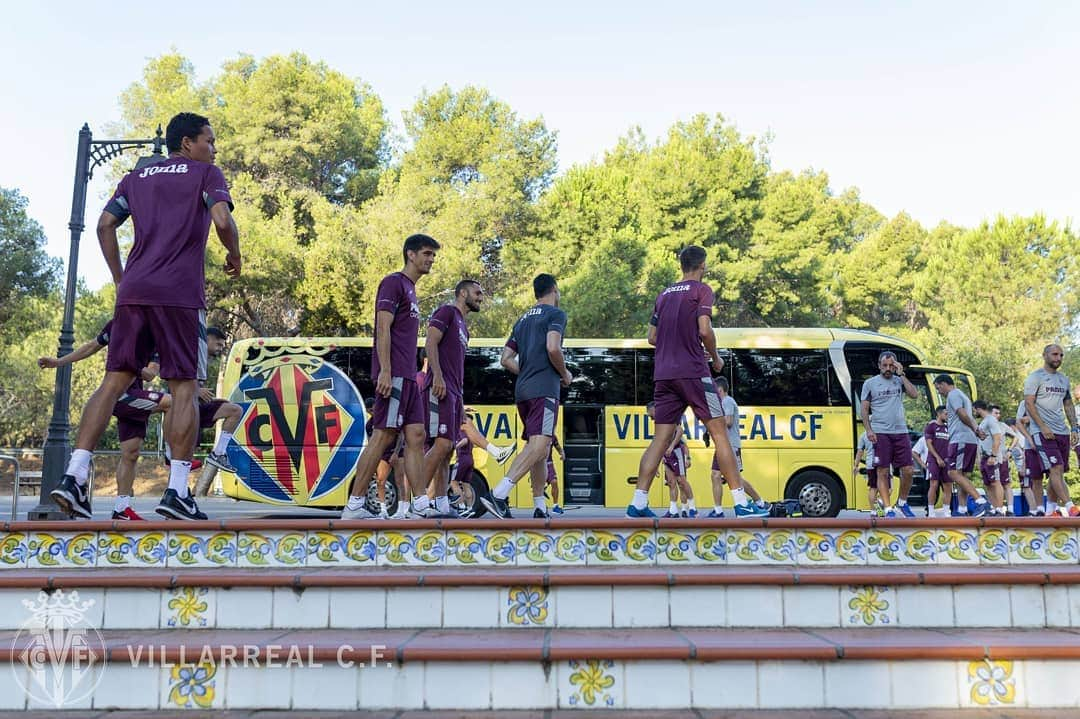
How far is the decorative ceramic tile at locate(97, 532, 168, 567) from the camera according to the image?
189 inches

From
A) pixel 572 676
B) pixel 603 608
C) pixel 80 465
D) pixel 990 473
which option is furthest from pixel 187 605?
pixel 990 473

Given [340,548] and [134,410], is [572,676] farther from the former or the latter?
[134,410]

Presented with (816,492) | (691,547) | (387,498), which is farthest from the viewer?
(387,498)

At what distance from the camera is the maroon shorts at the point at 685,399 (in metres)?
6.21

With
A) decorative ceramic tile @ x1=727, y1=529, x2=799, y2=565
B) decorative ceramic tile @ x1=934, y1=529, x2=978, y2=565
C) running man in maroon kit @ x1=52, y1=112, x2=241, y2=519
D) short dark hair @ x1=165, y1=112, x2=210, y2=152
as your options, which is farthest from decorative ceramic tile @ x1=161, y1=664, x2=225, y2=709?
decorative ceramic tile @ x1=934, y1=529, x2=978, y2=565

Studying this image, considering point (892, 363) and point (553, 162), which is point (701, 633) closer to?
point (892, 363)

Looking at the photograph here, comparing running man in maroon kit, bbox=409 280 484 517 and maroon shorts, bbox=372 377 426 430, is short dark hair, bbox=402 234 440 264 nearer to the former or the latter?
running man in maroon kit, bbox=409 280 484 517

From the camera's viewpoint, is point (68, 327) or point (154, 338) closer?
point (154, 338)

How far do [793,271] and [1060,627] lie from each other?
31096 millimetres

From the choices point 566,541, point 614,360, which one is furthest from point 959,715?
point 614,360

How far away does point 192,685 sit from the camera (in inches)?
151

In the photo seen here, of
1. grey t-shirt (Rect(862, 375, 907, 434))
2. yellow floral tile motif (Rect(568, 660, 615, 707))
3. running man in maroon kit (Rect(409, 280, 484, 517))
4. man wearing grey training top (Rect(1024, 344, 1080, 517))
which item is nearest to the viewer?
yellow floral tile motif (Rect(568, 660, 615, 707))

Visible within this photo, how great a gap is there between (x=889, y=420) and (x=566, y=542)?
6422 millimetres

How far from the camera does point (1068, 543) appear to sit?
495 centimetres
